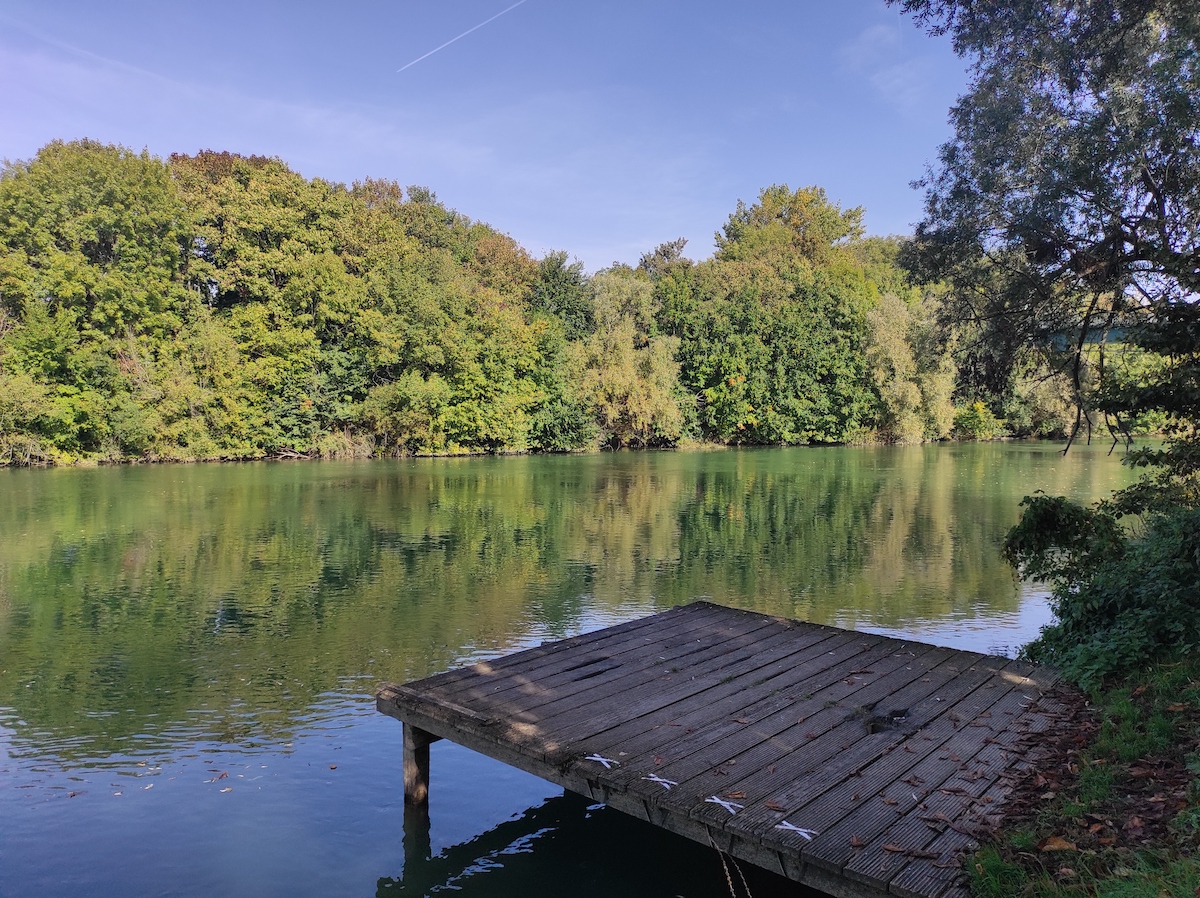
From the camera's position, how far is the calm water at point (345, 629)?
4.46m

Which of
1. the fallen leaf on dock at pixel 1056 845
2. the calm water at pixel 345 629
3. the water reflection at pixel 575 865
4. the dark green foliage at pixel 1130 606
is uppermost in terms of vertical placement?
the dark green foliage at pixel 1130 606

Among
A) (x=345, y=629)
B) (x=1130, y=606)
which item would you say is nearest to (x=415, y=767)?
(x=345, y=629)

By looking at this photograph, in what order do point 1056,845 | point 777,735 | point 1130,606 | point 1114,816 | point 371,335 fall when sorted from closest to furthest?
point 1056,845 < point 1114,816 < point 777,735 < point 1130,606 < point 371,335

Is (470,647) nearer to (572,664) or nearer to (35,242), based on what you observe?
(572,664)

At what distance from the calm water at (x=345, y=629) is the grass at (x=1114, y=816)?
1.61 meters

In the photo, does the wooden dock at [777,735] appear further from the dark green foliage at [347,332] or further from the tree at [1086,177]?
the dark green foliage at [347,332]

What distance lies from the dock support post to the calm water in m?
0.15

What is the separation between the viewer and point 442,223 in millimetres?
45031

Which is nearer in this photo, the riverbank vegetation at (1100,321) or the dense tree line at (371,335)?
the riverbank vegetation at (1100,321)

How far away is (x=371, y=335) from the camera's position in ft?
115

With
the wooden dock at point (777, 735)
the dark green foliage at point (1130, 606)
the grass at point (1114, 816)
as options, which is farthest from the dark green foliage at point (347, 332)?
the grass at point (1114, 816)

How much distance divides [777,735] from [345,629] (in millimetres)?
5660

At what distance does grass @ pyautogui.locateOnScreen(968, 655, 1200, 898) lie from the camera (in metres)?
2.86

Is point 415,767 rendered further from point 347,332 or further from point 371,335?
point 347,332
